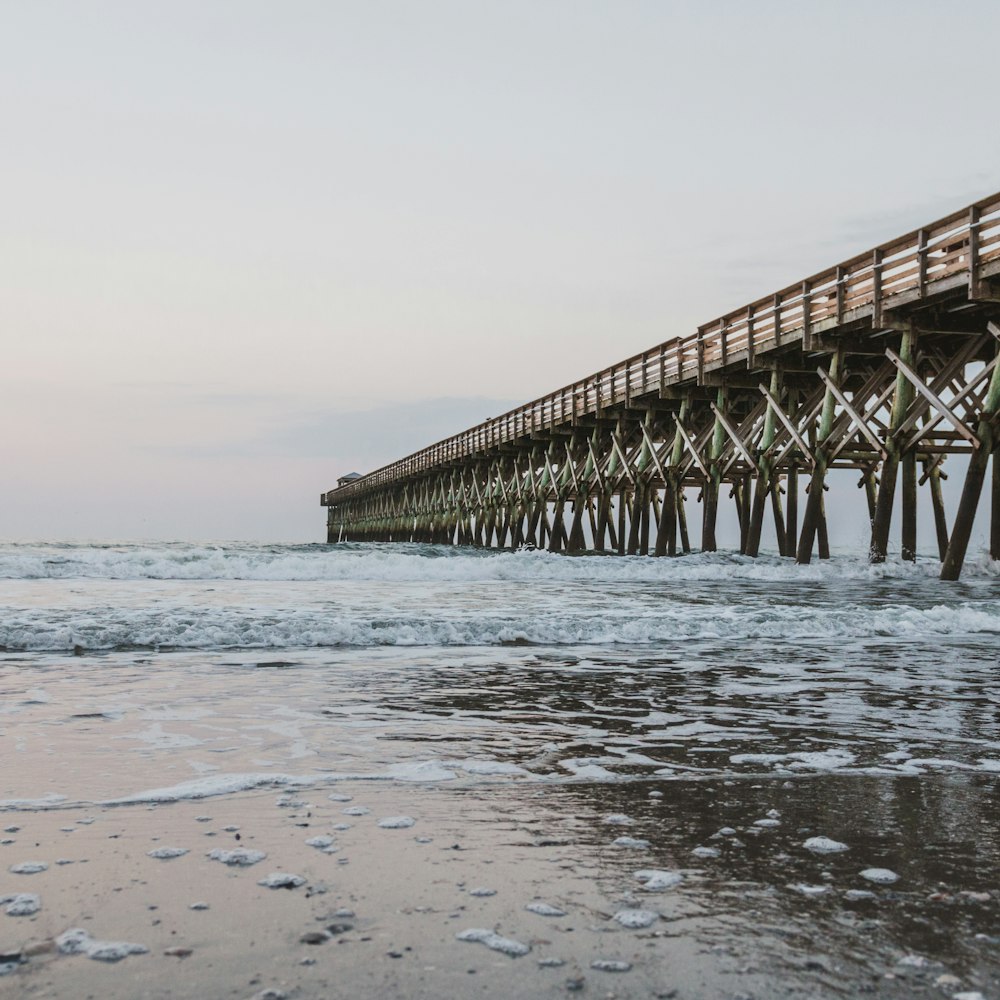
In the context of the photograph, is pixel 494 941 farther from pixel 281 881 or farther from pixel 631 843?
pixel 631 843

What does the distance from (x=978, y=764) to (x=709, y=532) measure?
64.1 ft

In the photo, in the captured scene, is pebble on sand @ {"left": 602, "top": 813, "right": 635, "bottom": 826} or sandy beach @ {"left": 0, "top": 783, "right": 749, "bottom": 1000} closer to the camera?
sandy beach @ {"left": 0, "top": 783, "right": 749, "bottom": 1000}

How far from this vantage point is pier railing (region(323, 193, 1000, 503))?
1416cm

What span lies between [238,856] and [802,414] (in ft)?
63.7

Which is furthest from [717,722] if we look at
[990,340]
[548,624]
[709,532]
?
[709,532]

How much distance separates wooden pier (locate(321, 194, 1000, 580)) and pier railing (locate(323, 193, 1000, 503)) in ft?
0.11

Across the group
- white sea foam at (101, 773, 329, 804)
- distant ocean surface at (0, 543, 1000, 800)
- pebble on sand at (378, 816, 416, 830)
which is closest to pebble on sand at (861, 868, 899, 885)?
distant ocean surface at (0, 543, 1000, 800)

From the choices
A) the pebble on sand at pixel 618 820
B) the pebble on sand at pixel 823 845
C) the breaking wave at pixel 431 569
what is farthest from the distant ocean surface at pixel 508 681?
the breaking wave at pixel 431 569

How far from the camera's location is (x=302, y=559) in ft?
63.4

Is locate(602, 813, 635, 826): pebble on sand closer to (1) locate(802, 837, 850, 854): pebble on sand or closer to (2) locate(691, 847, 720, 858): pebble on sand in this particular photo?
(2) locate(691, 847, 720, 858): pebble on sand

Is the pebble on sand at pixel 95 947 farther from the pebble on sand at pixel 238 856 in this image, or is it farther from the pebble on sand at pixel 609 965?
the pebble on sand at pixel 609 965

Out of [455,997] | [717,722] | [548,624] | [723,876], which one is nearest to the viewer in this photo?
[455,997]

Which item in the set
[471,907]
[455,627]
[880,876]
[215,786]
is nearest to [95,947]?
[471,907]

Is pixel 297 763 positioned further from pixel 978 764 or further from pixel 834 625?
pixel 834 625
